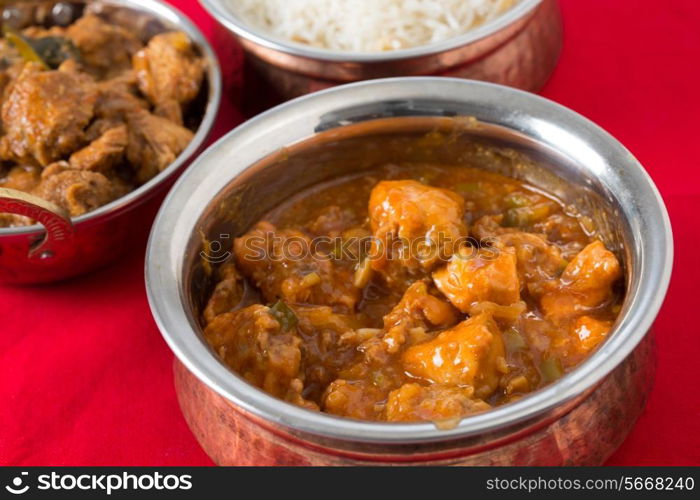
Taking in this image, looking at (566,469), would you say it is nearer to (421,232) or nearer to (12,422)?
(421,232)

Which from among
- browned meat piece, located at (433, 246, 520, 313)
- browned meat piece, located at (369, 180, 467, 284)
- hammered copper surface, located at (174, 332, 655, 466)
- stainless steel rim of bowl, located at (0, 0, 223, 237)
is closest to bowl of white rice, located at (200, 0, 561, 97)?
stainless steel rim of bowl, located at (0, 0, 223, 237)

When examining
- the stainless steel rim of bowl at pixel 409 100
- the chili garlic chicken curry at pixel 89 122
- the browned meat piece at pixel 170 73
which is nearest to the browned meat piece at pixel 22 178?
the chili garlic chicken curry at pixel 89 122

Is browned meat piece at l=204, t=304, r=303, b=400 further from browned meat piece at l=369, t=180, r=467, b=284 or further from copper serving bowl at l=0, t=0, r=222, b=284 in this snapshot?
copper serving bowl at l=0, t=0, r=222, b=284

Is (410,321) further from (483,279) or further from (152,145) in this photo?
(152,145)

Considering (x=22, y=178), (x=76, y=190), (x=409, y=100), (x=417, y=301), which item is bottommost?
(x=22, y=178)

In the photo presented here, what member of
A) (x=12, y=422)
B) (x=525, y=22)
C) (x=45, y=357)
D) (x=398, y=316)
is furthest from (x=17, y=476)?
(x=525, y=22)

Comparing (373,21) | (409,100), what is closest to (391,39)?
(373,21)
